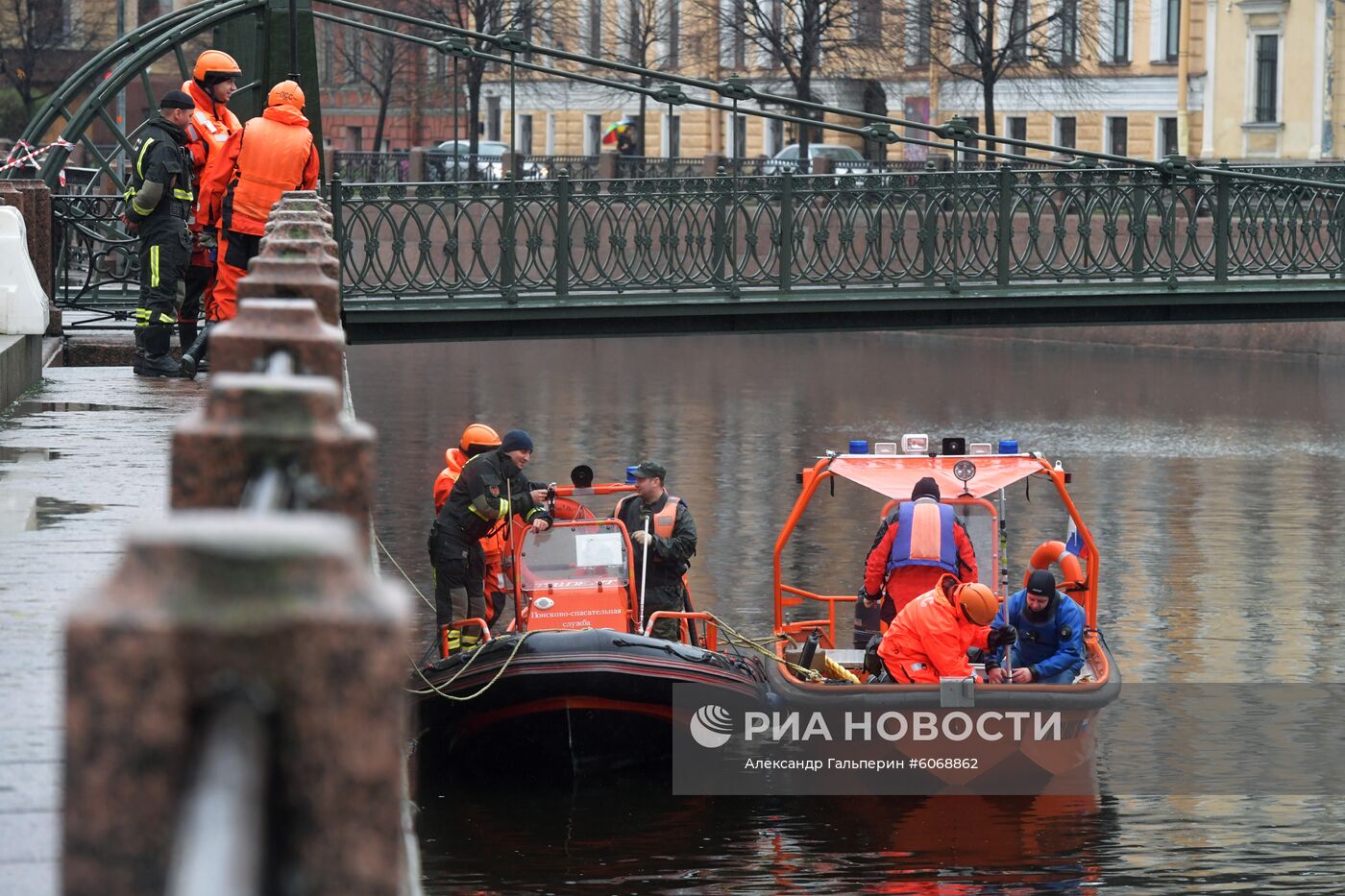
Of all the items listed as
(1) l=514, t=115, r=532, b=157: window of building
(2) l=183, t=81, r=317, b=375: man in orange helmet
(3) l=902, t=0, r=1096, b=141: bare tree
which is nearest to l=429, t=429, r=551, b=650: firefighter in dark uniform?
(2) l=183, t=81, r=317, b=375: man in orange helmet

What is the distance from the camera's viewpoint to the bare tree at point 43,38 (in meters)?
52.0

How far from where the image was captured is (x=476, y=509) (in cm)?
1392

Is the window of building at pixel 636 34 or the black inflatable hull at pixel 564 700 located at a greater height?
the window of building at pixel 636 34

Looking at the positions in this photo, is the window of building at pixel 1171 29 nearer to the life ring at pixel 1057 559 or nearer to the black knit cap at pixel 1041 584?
the life ring at pixel 1057 559

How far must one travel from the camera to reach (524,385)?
3775cm

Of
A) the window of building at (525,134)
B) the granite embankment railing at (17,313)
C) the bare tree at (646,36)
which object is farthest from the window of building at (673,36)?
the granite embankment railing at (17,313)

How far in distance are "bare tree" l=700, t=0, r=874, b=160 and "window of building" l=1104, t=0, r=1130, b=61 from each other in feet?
23.4

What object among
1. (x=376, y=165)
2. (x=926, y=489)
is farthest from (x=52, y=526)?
(x=376, y=165)

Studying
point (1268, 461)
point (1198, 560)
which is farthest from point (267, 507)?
point (1268, 461)

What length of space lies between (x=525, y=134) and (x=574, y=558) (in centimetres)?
4912

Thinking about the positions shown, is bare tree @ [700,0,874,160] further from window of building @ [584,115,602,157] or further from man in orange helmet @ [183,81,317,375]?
man in orange helmet @ [183,81,317,375]

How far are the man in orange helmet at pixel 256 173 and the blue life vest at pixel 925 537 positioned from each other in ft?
13.8

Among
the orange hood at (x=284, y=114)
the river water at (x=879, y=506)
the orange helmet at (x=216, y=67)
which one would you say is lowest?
the river water at (x=879, y=506)

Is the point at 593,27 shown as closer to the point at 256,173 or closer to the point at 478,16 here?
the point at 478,16
